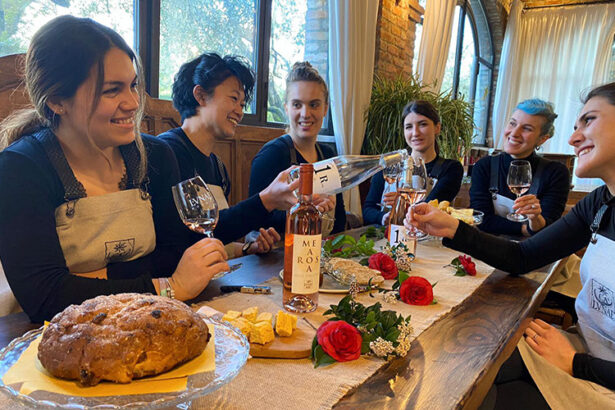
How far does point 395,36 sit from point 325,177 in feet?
12.0

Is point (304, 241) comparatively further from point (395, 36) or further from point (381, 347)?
point (395, 36)

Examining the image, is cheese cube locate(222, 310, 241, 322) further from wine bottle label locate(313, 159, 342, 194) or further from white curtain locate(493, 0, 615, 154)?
white curtain locate(493, 0, 615, 154)

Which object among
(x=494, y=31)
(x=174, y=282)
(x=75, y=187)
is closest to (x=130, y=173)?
(x=75, y=187)

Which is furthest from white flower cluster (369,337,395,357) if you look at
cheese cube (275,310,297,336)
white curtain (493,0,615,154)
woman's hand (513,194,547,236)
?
white curtain (493,0,615,154)

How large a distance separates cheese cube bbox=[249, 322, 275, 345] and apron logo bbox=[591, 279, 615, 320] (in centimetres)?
91

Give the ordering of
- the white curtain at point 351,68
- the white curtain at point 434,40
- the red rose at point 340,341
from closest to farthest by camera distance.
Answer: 1. the red rose at point 340,341
2. the white curtain at point 351,68
3. the white curtain at point 434,40

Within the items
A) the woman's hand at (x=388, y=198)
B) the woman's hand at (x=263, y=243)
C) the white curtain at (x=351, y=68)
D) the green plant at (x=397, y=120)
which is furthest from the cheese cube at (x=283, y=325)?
the green plant at (x=397, y=120)

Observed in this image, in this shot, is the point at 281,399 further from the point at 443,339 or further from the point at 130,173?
the point at 130,173

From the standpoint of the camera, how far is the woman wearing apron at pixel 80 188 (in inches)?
31.7

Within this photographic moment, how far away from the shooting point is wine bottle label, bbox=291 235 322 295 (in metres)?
0.76

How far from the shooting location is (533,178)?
2170mm

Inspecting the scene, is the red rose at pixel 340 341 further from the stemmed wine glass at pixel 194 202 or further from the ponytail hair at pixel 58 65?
the ponytail hair at pixel 58 65

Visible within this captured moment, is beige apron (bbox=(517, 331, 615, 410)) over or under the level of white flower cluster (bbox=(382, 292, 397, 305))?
under

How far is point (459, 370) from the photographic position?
2.11ft
